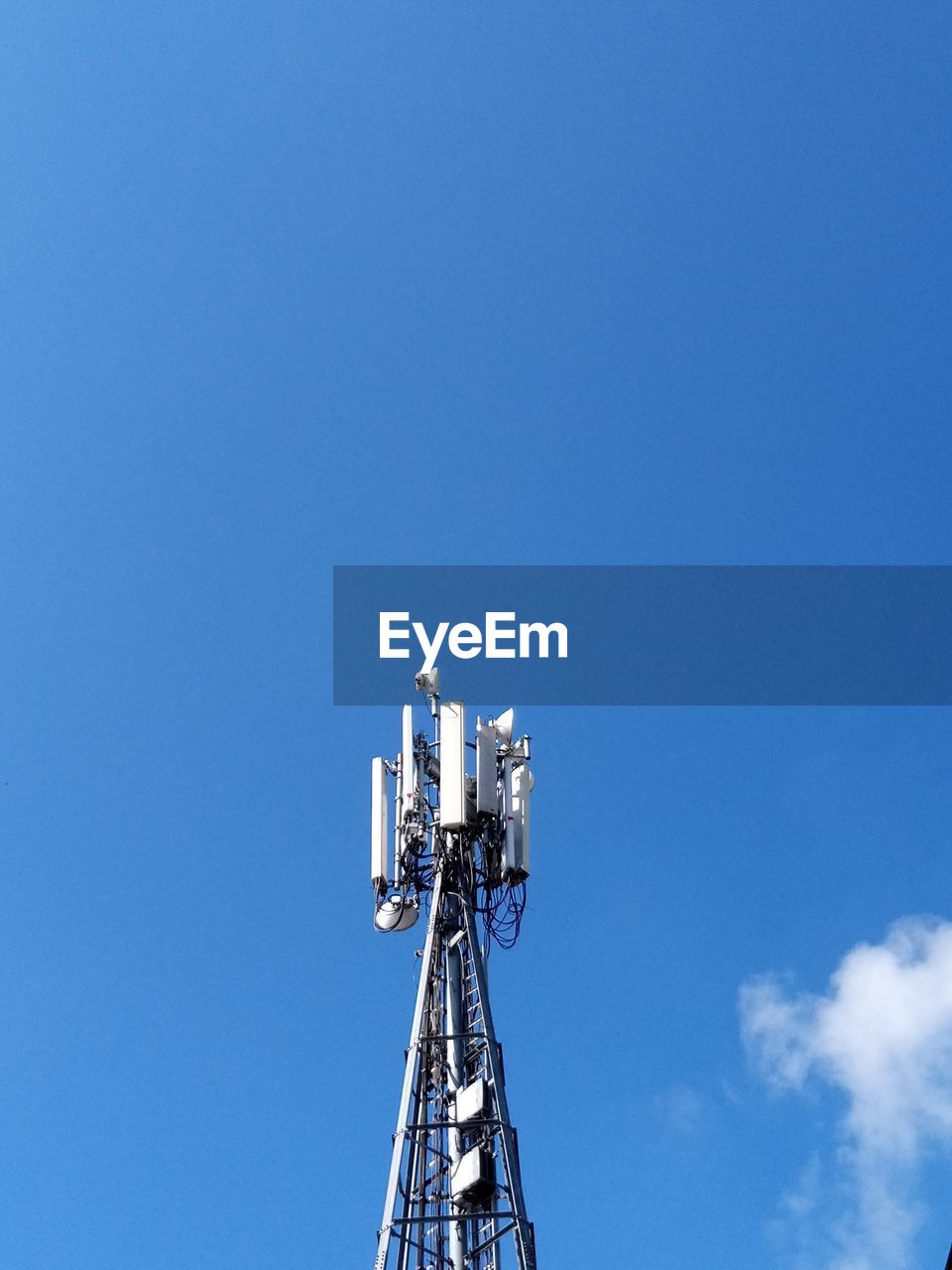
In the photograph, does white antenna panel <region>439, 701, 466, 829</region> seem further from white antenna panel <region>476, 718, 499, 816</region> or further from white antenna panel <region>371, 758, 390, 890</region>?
white antenna panel <region>371, 758, 390, 890</region>

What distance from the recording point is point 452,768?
56188 millimetres

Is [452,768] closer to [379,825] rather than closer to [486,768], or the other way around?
[486,768]

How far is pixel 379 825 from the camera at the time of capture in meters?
57.8

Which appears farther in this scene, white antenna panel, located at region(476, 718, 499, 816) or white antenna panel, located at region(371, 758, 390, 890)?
white antenna panel, located at region(371, 758, 390, 890)

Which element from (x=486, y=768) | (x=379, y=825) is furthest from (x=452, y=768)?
(x=379, y=825)

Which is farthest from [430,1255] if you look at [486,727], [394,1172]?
[486,727]

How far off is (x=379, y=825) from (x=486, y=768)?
4653 millimetres

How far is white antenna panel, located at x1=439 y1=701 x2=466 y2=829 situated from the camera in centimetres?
5550

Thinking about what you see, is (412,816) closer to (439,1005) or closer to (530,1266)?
(439,1005)

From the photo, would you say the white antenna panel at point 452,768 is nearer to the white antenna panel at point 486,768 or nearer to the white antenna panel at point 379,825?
the white antenna panel at point 486,768

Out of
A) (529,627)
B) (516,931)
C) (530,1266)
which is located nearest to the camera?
(530,1266)

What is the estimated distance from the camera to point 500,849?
186ft

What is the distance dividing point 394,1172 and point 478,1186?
3063mm

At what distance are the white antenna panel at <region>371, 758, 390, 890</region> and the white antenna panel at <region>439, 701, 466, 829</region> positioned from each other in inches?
96.4
